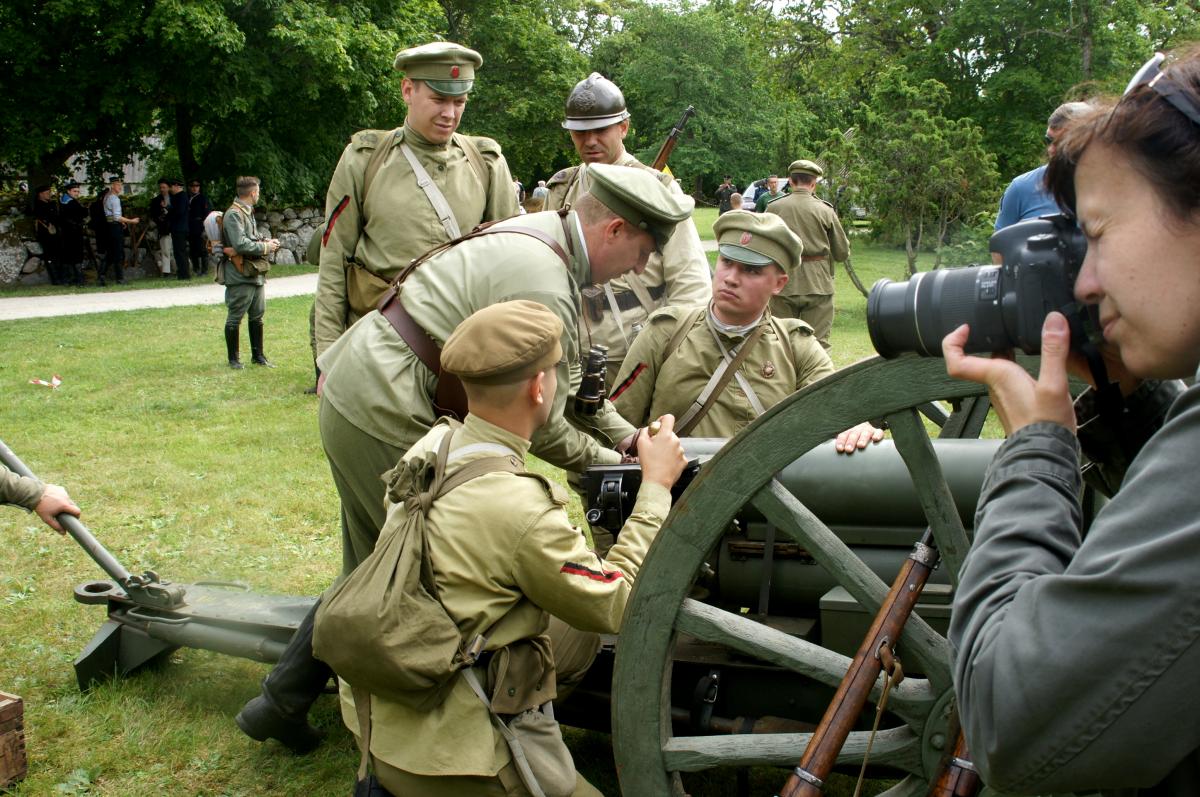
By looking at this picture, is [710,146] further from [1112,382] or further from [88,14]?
[1112,382]

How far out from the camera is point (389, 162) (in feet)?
15.8

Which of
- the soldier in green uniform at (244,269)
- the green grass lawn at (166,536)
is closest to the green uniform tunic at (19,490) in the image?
the green grass lawn at (166,536)

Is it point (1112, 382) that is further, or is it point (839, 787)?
point (839, 787)

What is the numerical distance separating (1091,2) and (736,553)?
23.7m

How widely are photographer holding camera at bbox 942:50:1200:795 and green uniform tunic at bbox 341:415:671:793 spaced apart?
127 cm

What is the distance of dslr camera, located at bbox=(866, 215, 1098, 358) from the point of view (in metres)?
1.48

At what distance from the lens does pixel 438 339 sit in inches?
126

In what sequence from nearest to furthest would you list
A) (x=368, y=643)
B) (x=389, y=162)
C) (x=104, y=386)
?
(x=368, y=643) < (x=389, y=162) < (x=104, y=386)

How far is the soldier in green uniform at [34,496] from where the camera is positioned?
11.1 feet

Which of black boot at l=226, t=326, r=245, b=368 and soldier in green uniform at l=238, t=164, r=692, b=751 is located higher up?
soldier in green uniform at l=238, t=164, r=692, b=751

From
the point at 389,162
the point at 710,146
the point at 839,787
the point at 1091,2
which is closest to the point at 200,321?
the point at 389,162

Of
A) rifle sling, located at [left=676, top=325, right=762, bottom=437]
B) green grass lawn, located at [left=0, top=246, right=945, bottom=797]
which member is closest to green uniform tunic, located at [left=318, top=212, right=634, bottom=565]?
rifle sling, located at [left=676, top=325, right=762, bottom=437]

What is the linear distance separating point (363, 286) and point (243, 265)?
6.20 meters

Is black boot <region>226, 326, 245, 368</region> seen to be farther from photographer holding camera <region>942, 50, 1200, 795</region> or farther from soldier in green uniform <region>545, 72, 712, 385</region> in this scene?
photographer holding camera <region>942, 50, 1200, 795</region>
